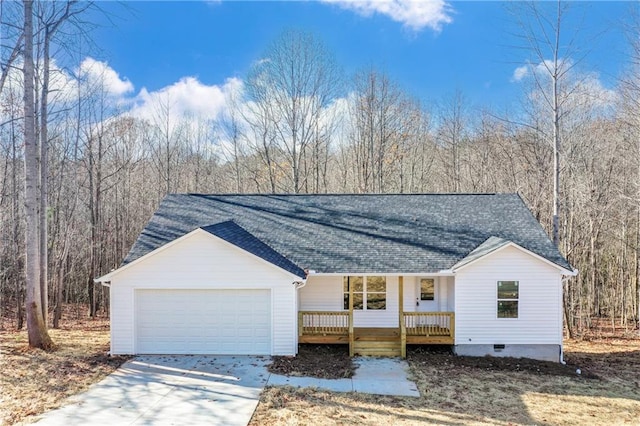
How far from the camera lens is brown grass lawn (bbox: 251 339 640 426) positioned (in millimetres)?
7477

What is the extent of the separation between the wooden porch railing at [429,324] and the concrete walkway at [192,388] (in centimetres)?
145

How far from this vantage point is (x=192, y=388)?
881 centimetres

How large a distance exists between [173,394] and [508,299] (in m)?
9.51

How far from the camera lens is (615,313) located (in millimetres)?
20297

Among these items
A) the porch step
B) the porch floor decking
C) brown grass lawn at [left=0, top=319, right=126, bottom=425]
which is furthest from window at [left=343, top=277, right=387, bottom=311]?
brown grass lawn at [left=0, top=319, right=126, bottom=425]

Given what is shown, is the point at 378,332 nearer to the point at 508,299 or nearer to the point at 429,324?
the point at 429,324

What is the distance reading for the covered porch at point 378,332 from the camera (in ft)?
38.9

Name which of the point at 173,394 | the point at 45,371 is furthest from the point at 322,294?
the point at 45,371

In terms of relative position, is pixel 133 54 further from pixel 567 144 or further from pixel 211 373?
pixel 567 144

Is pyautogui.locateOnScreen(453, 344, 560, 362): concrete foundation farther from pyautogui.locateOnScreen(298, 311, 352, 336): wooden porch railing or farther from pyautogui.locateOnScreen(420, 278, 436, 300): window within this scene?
pyautogui.locateOnScreen(298, 311, 352, 336): wooden porch railing

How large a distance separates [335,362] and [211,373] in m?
3.35

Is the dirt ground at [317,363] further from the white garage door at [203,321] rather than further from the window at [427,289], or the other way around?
the window at [427,289]

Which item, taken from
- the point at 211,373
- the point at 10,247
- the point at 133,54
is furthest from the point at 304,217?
the point at 10,247

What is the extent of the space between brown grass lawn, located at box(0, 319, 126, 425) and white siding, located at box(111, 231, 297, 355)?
4.07 ft
